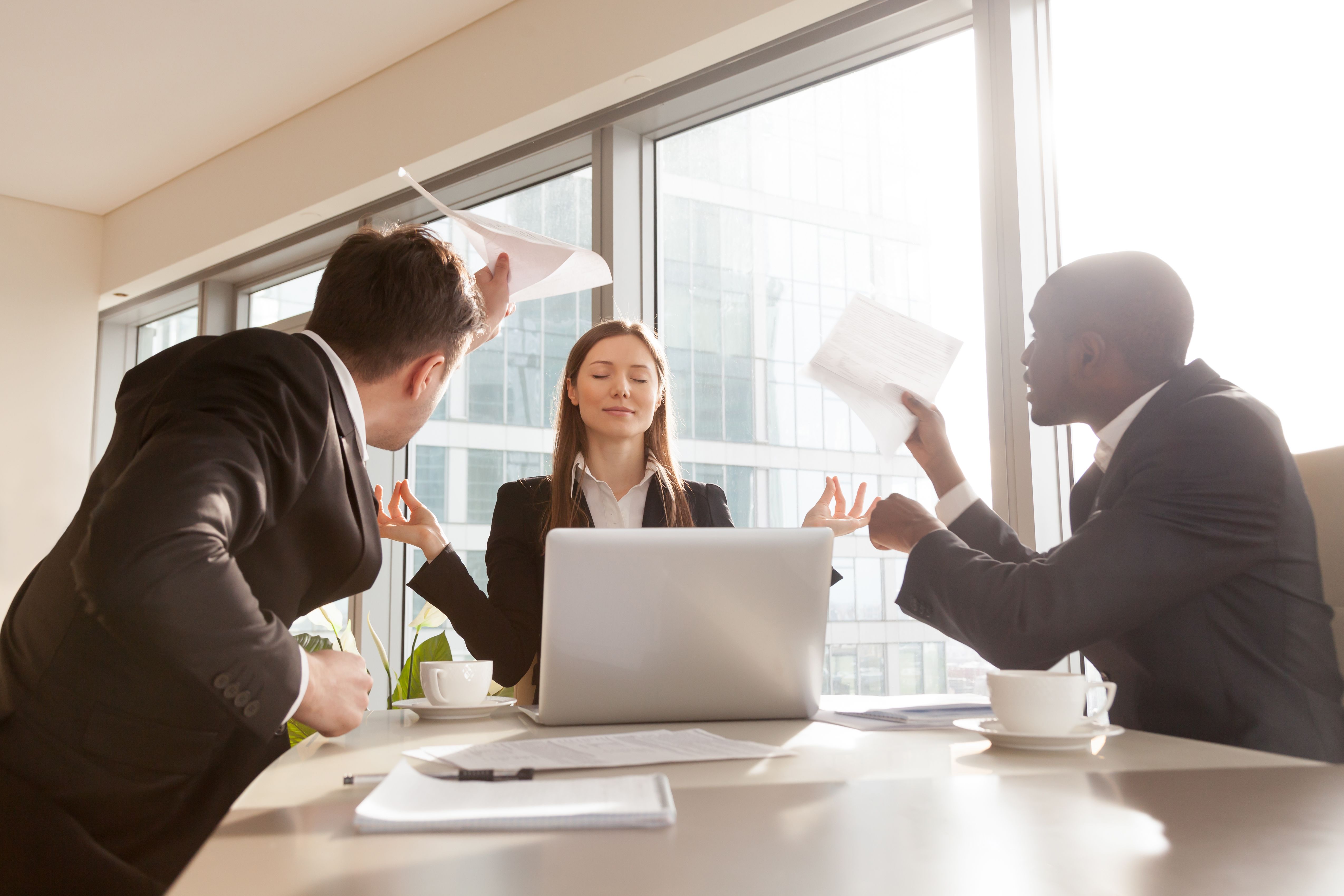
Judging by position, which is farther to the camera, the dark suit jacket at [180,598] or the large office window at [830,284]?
the large office window at [830,284]

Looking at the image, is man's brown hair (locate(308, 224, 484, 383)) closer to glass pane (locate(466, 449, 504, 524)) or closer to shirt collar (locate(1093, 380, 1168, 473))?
shirt collar (locate(1093, 380, 1168, 473))

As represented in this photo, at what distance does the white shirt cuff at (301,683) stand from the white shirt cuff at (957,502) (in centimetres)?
115

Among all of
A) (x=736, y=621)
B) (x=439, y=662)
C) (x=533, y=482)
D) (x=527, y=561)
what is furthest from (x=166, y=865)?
(x=533, y=482)

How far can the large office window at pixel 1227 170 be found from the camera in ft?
7.03

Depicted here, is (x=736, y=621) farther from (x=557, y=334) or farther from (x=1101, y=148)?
(x=557, y=334)

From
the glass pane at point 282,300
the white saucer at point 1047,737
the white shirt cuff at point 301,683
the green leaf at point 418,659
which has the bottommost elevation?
the green leaf at point 418,659

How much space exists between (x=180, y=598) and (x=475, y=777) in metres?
0.34

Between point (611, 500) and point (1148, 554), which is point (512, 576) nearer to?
point (611, 500)

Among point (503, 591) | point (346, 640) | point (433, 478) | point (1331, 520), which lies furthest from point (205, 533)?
point (433, 478)

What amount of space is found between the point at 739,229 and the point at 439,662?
7.28 feet

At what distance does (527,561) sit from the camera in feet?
7.43

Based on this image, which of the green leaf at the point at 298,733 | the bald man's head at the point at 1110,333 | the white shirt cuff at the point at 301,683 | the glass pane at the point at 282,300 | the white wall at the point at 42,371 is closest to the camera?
the white shirt cuff at the point at 301,683

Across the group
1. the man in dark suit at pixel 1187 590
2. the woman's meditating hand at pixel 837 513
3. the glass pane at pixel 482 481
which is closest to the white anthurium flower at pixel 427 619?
the glass pane at pixel 482 481

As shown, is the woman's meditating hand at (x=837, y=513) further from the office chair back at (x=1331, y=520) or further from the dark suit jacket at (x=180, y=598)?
the dark suit jacket at (x=180, y=598)
